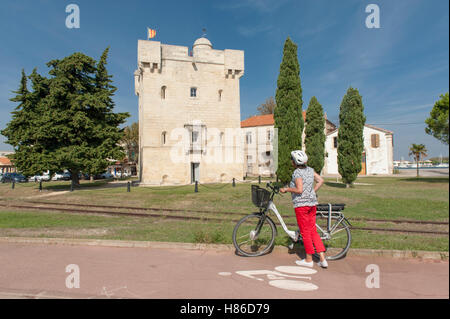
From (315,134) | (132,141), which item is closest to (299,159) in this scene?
(315,134)

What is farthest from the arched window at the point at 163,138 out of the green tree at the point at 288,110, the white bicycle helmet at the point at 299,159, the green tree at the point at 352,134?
the white bicycle helmet at the point at 299,159

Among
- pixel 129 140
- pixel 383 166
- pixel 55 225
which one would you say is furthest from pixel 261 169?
pixel 55 225

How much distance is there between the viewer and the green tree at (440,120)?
6.51 feet

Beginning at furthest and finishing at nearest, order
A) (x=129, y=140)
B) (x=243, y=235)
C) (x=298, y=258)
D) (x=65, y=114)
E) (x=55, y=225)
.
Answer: (x=129, y=140) < (x=65, y=114) < (x=55, y=225) < (x=243, y=235) < (x=298, y=258)

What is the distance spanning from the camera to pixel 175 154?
29.7 metres

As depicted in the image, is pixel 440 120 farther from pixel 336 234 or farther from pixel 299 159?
pixel 336 234

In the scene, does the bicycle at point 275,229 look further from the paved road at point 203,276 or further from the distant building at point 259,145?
the distant building at point 259,145

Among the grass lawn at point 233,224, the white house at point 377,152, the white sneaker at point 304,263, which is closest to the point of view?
the grass lawn at point 233,224

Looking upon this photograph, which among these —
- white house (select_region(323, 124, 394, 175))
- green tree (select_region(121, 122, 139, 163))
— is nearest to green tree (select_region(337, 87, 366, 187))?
white house (select_region(323, 124, 394, 175))

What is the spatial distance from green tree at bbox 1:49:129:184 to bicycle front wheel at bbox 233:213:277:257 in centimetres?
2150

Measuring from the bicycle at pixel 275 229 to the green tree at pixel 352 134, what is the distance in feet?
61.9

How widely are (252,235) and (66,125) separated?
2373 cm

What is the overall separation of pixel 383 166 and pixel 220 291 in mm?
45014

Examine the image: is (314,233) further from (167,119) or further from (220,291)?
(167,119)
